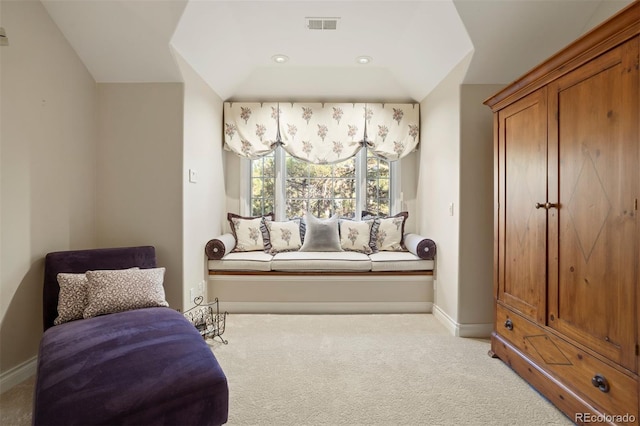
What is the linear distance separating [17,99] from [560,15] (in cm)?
348

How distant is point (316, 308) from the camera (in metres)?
3.22

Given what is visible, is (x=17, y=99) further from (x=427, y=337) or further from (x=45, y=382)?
(x=427, y=337)

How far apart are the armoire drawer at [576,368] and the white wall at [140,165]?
254 cm

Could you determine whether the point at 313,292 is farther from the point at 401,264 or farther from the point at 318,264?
the point at 401,264

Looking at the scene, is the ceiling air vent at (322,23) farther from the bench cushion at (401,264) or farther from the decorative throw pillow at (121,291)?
the decorative throw pillow at (121,291)

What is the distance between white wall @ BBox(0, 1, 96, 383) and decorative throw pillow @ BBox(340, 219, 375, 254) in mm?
2437

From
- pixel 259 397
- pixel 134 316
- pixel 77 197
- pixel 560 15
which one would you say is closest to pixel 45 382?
pixel 134 316

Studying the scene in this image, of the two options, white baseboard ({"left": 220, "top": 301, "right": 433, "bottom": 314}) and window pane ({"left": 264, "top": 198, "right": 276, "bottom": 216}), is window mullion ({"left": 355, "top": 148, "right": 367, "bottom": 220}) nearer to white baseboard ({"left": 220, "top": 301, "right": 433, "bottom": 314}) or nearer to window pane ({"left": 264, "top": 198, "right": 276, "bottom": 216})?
window pane ({"left": 264, "top": 198, "right": 276, "bottom": 216})

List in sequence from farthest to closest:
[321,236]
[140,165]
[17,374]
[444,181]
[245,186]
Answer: [245,186], [321,236], [444,181], [140,165], [17,374]

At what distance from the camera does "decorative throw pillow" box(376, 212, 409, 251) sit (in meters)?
3.70

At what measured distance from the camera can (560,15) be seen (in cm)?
218
